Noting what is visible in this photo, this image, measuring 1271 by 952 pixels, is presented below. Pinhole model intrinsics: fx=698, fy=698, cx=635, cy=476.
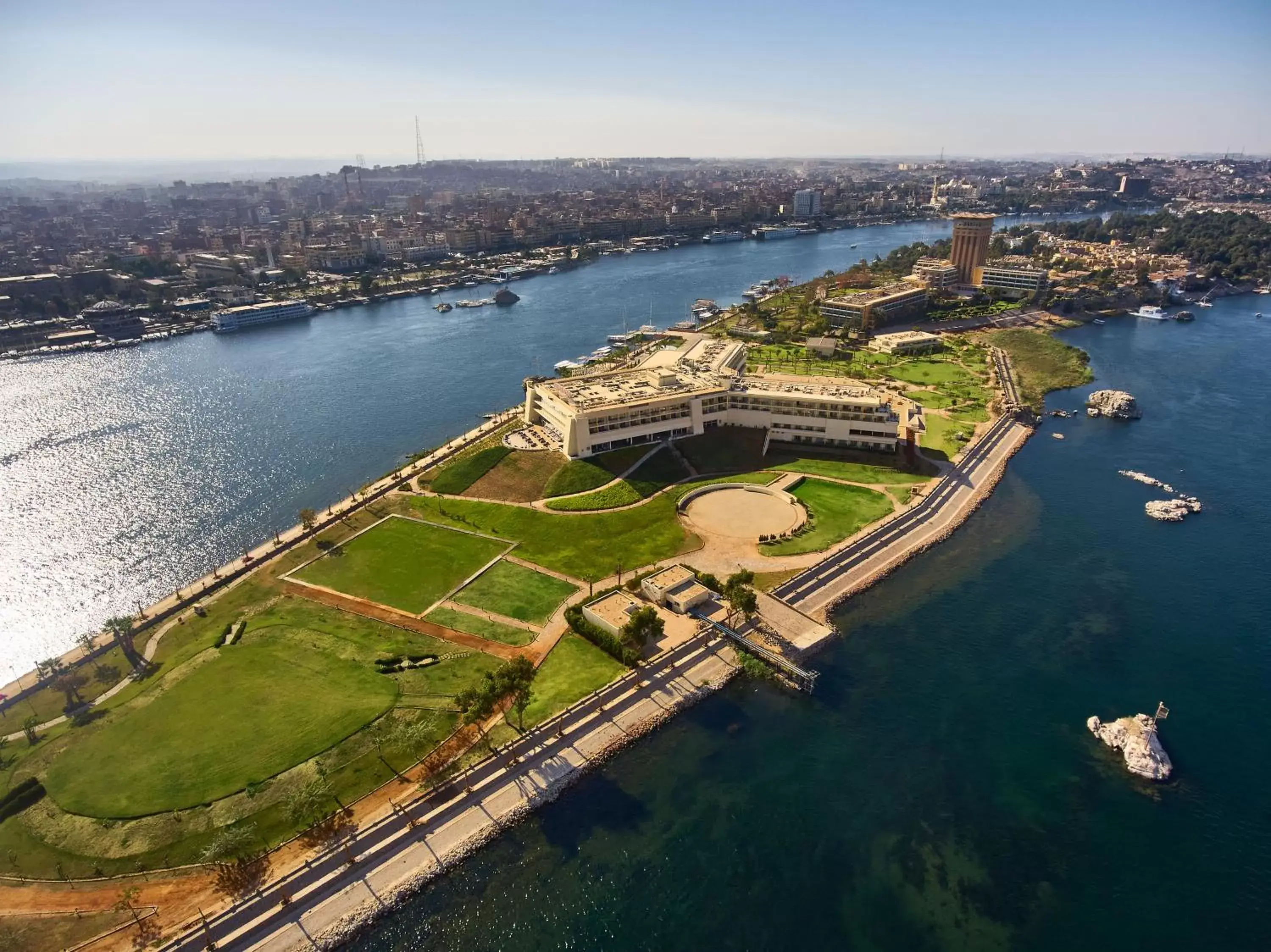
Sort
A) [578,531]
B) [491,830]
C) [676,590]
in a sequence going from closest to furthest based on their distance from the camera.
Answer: [491,830]
[676,590]
[578,531]

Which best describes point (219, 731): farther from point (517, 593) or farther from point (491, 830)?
point (517, 593)

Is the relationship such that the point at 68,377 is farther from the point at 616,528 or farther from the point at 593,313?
the point at 616,528

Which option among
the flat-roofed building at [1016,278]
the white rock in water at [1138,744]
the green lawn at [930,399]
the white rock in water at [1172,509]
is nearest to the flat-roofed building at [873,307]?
the flat-roofed building at [1016,278]

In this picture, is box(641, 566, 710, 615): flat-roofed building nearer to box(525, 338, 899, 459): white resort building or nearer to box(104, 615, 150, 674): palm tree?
box(525, 338, 899, 459): white resort building

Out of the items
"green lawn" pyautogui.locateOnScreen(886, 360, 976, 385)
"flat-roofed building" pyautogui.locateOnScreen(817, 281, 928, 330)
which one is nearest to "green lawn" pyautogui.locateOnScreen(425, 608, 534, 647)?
"green lawn" pyautogui.locateOnScreen(886, 360, 976, 385)

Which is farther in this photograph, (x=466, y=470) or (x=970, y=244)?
(x=970, y=244)

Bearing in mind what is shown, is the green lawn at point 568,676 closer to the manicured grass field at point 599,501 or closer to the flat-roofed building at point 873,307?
the manicured grass field at point 599,501

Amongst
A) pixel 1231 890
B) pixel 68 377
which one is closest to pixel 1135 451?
pixel 1231 890

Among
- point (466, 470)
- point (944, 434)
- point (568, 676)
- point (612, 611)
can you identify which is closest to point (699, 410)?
point (466, 470)
